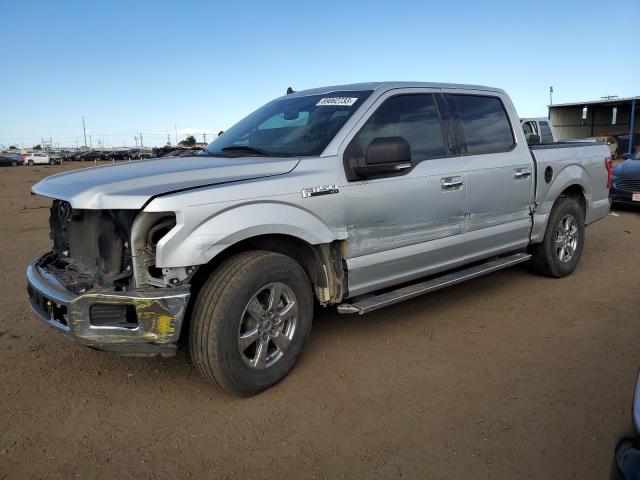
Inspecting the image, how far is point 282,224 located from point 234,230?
330 mm

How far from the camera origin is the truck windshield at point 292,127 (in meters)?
3.69

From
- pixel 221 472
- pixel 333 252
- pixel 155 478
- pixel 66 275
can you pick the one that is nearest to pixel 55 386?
pixel 66 275

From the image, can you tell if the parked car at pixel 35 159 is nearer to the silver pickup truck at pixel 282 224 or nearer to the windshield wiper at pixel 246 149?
the silver pickup truck at pixel 282 224

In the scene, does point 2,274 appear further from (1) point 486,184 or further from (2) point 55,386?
(1) point 486,184

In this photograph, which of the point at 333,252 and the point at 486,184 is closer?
the point at 333,252

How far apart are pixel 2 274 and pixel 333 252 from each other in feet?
14.7

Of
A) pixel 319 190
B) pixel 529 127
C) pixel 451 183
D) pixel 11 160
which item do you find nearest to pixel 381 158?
pixel 319 190

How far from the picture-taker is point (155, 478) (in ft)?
8.14

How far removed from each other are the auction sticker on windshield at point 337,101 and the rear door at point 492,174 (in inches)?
42.3

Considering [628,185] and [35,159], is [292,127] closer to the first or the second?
[628,185]

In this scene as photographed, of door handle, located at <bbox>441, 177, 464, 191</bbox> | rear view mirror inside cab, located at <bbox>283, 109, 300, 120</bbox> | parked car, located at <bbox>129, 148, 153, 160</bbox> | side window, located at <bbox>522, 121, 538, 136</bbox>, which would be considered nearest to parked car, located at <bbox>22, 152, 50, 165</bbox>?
parked car, located at <bbox>129, 148, 153, 160</bbox>

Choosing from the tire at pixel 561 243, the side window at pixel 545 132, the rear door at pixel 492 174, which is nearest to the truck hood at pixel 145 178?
the rear door at pixel 492 174

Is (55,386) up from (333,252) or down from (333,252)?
down

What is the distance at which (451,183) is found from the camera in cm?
416
